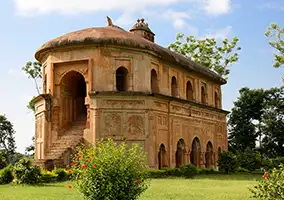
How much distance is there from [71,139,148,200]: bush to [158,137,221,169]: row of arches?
43.2ft

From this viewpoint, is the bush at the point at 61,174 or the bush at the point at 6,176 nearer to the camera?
the bush at the point at 6,176

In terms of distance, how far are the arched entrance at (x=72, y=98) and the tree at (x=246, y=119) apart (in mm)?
19324

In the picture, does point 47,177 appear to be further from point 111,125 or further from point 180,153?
point 180,153

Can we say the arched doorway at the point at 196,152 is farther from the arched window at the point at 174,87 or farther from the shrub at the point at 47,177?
the shrub at the point at 47,177

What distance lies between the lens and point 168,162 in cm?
2209

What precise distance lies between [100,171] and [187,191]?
552cm

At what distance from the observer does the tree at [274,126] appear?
119 feet

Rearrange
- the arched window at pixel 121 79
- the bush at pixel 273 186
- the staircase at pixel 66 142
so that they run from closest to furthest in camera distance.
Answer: the bush at pixel 273 186 → the staircase at pixel 66 142 → the arched window at pixel 121 79

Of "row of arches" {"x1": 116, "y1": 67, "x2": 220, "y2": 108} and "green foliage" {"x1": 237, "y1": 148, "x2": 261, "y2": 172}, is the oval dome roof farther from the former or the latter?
"green foliage" {"x1": 237, "y1": 148, "x2": 261, "y2": 172}

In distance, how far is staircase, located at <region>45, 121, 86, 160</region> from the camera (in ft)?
64.0

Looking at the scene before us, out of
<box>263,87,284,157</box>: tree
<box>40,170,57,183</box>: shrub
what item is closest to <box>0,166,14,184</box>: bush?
<box>40,170,57,183</box>: shrub

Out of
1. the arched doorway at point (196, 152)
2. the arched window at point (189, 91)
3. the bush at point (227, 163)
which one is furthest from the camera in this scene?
the arched window at point (189, 91)

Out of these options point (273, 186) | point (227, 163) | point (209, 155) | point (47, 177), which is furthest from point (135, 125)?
point (273, 186)

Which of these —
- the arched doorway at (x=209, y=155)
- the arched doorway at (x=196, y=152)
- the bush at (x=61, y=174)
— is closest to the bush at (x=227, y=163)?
the arched doorway at (x=196, y=152)
